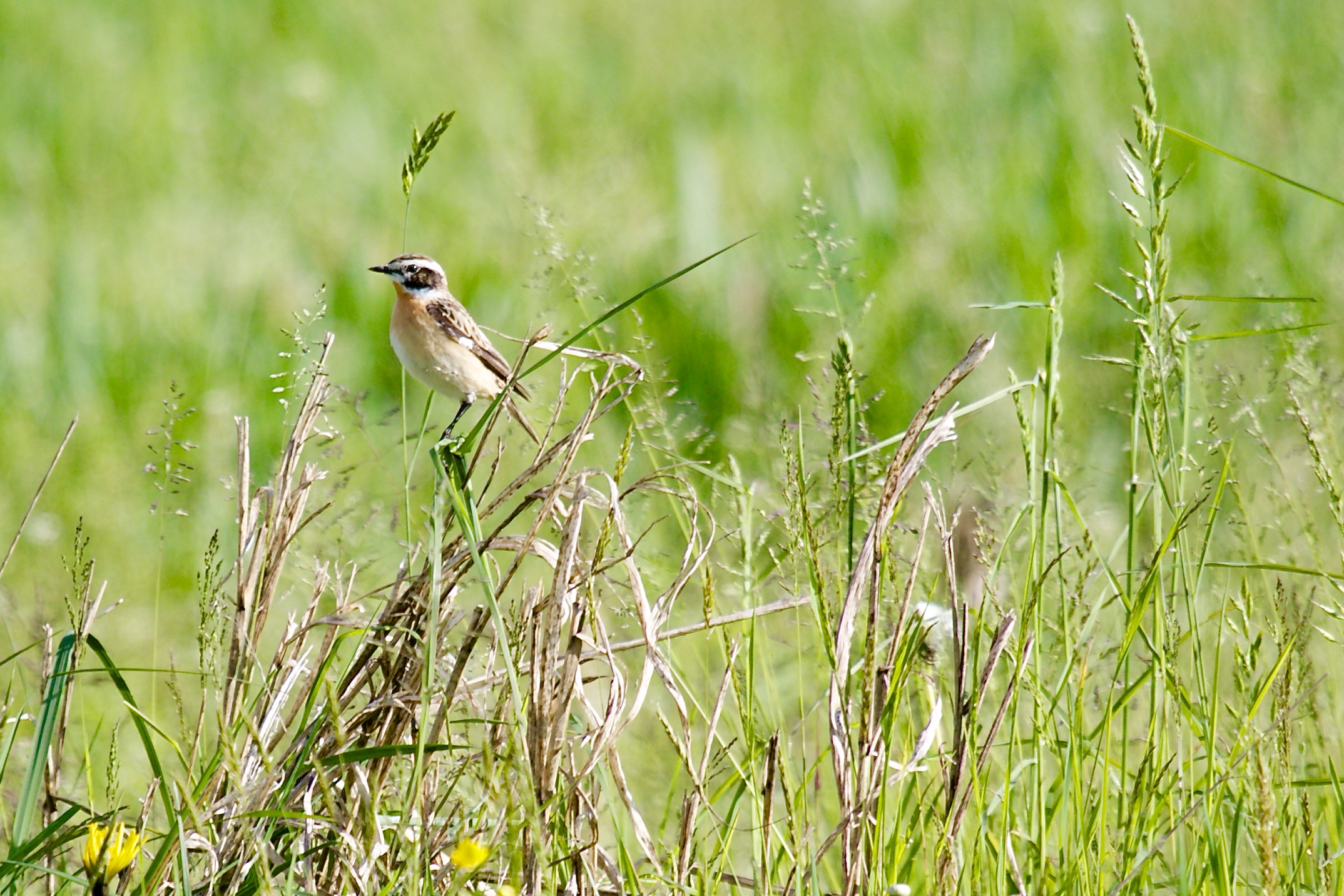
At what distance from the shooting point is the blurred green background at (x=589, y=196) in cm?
550

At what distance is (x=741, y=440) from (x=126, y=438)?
262 centimetres

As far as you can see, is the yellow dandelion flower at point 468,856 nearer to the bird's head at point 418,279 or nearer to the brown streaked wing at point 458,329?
the brown streaked wing at point 458,329

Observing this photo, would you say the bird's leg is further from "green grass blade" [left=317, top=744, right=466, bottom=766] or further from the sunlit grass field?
"green grass blade" [left=317, top=744, right=466, bottom=766]

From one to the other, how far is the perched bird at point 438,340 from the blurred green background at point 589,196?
80 centimetres

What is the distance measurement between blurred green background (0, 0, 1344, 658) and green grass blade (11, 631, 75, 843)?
237cm

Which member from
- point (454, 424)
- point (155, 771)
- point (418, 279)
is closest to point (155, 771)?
point (155, 771)

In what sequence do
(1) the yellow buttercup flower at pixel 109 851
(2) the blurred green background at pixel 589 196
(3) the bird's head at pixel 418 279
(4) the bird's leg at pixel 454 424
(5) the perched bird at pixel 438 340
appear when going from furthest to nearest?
(2) the blurred green background at pixel 589 196 < (3) the bird's head at pixel 418 279 < (5) the perched bird at pixel 438 340 < (4) the bird's leg at pixel 454 424 < (1) the yellow buttercup flower at pixel 109 851

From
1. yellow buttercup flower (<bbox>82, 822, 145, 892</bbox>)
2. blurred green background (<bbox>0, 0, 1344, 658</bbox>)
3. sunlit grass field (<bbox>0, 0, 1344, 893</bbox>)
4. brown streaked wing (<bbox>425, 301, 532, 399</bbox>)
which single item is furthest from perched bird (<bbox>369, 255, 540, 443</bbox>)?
yellow buttercup flower (<bbox>82, 822, 145, 892</bbox>)

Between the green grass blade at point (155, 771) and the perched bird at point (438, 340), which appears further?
the perched bird at point (438, 340)

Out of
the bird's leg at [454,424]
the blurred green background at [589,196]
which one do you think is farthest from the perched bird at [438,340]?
the blurred green background at [589,196]

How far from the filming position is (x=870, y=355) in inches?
219

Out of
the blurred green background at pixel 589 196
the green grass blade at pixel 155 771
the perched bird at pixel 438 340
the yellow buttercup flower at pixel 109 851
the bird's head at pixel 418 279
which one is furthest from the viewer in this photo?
the blurred green background at pixel 589 196

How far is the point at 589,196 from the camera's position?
602 cm

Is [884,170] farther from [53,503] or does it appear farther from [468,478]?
[468,478]
